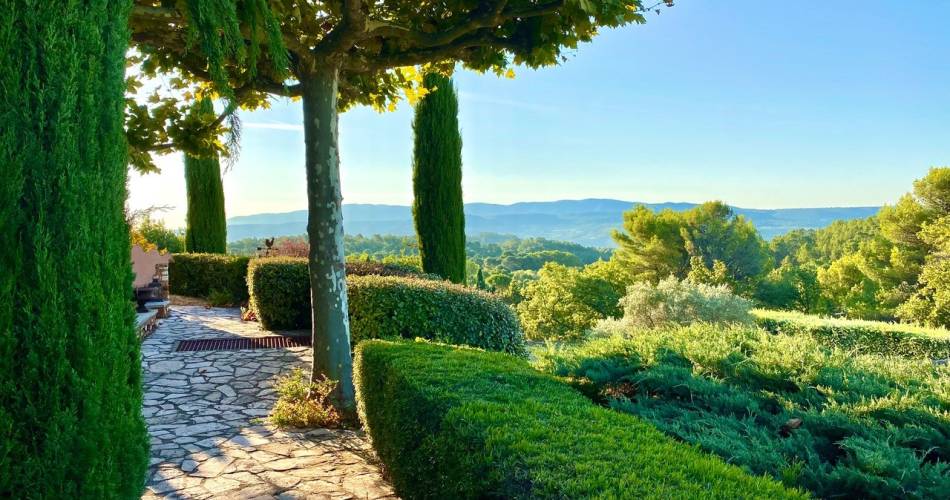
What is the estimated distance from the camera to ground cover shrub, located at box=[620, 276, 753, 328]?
9.73 m

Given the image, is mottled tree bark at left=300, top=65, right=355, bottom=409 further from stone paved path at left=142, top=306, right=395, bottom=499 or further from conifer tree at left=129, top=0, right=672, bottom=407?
stone paved path at left=142, top=306, right=395, bottom=499

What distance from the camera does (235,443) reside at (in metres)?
4.24

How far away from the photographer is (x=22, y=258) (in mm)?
1668

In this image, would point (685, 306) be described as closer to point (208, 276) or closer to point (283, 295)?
point (283, 295)

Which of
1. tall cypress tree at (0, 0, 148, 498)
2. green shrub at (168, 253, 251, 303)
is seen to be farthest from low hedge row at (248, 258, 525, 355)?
green shrub at (168, 253, 251, 303)

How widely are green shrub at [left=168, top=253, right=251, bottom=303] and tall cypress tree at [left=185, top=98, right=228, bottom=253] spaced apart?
172cm

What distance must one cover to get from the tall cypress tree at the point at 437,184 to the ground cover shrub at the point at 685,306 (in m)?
3.59

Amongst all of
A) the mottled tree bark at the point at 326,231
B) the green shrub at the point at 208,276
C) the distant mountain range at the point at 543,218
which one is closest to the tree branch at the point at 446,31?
the mottled tree bark at the point at 326,231

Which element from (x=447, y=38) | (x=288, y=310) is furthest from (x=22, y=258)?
(x=288, y=310)

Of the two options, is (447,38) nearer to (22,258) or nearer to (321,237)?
(321,237)

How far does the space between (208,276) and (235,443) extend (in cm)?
1023

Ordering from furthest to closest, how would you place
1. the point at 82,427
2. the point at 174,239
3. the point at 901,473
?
the point at 174,239 < the point at 901,473 < the point at 82,427

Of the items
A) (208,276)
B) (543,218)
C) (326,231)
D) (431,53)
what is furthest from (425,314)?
(543,218)

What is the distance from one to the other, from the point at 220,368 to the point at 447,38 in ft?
14.6
